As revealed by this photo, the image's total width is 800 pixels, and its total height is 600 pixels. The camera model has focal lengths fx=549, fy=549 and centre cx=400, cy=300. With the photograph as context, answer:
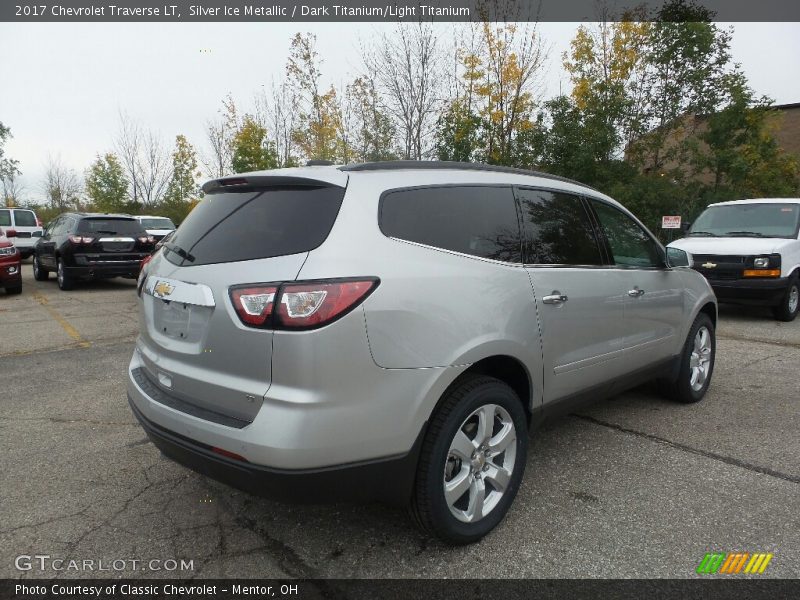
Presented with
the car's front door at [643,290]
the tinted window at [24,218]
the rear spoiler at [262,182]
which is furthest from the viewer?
the tinted window at [24,218]

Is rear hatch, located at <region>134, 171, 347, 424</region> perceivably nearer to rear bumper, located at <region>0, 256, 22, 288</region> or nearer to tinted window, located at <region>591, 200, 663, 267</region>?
tinted window, located at <region>591, 200, 663, 267</region>

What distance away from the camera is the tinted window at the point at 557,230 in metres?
2.99

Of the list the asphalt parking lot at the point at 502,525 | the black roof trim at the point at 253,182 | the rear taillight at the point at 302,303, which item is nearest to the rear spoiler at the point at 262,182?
the black roof trim at the point at 253,182

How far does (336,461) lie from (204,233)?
127 centimetres

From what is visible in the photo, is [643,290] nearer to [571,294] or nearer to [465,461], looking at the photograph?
[571,294]

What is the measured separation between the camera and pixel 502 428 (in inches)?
105

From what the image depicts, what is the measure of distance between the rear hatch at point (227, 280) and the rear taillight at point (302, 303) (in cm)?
5

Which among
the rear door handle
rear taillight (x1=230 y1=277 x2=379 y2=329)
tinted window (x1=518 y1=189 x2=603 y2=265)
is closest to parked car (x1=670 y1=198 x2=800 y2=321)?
tinted window (x1=518 y1=189 x2=603 y2=265)

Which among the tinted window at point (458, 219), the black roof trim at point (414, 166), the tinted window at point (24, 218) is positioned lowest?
the tinted window at point (458, 219)

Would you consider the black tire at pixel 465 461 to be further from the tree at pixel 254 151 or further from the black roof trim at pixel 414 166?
the tree at pixel 254 151

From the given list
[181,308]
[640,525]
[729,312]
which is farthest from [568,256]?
[729,312]

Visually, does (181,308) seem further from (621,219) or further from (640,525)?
(621,219)

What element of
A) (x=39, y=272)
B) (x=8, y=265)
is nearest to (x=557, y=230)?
(x=8, y=265)

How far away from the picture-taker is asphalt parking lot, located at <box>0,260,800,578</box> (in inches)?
94.7
